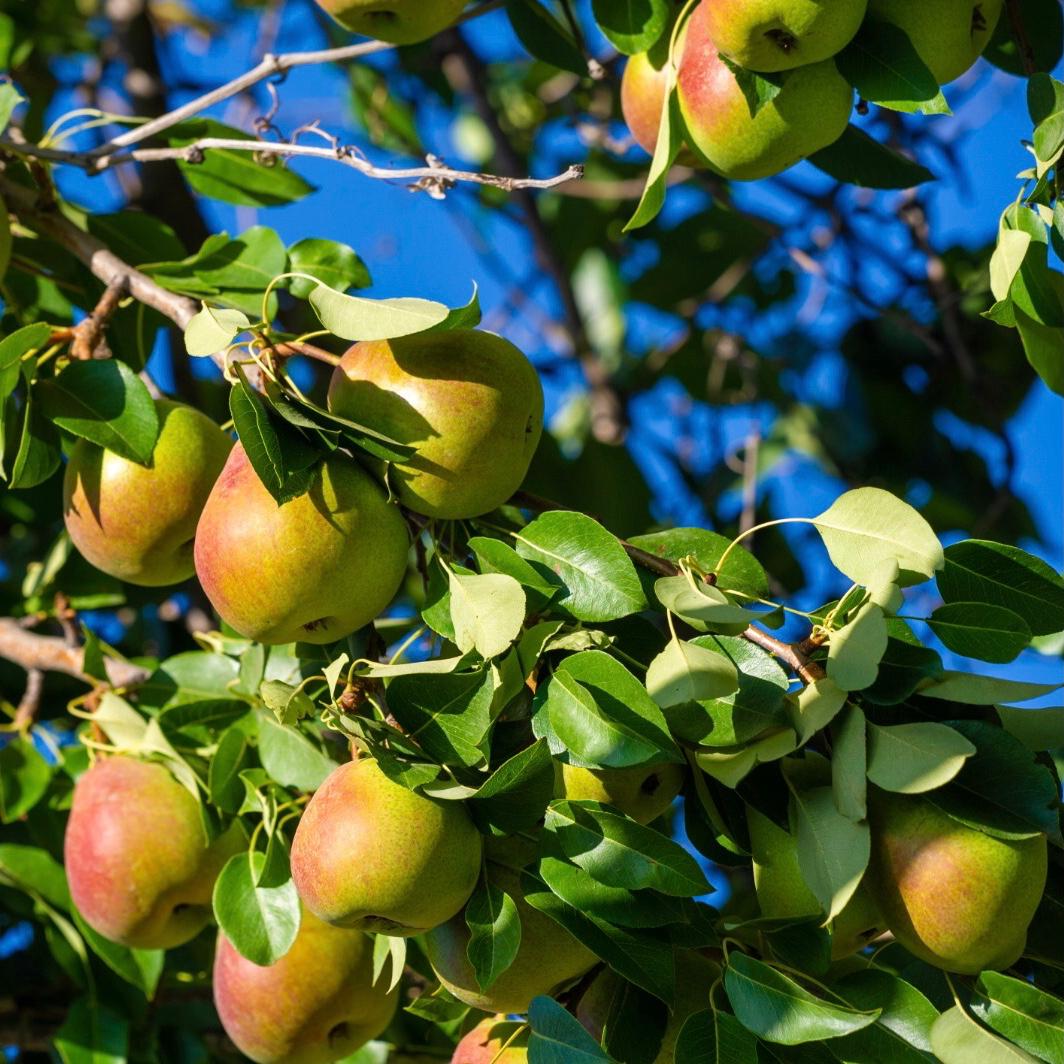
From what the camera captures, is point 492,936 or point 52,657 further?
point 52,657

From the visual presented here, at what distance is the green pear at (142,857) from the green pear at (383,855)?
460mm

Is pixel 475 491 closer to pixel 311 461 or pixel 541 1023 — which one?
pixel 311 461

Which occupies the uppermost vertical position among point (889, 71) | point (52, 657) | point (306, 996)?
point (889, 71)

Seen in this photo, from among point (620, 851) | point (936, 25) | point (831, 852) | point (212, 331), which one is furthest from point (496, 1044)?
point (936, 25)

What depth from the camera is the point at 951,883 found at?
1375 millimetres

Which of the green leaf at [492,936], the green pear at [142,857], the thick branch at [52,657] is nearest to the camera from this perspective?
the green leaf at [492,936]

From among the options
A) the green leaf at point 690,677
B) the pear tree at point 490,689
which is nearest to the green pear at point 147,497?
the pear tree at point 490,689

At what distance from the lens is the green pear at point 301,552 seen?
1.48 metres

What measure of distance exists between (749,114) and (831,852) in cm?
88

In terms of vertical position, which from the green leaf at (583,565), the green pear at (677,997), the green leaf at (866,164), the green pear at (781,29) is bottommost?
the green pear at (677,997)

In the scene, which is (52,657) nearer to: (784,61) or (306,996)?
(306,996)

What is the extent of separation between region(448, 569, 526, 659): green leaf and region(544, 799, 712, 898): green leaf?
17 cm

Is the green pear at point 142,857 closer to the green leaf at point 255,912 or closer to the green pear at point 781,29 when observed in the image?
the green leaf at point 255,912

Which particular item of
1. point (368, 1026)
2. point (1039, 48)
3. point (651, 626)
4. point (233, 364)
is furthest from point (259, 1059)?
point (1039, 48)
